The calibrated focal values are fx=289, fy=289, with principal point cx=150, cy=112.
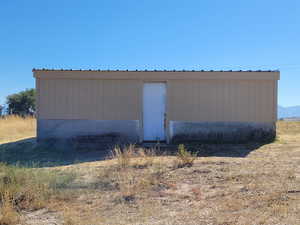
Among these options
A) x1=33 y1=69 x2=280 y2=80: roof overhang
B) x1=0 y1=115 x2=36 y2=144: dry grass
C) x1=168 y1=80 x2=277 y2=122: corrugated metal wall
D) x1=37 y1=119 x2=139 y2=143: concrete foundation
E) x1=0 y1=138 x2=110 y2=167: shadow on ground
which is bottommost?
x1=0 y1=138 x2=110 y2=167: shadow on ground

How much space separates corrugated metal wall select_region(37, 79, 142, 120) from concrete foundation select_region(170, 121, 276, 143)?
1598 millimetres

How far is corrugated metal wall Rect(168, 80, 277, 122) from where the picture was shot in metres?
9.82

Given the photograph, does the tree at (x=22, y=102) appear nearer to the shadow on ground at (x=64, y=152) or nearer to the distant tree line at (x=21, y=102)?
the distant tree line at (x=21, y=102)

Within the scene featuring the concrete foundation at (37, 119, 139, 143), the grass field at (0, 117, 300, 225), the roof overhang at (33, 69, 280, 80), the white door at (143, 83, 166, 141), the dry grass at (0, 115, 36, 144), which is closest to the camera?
the grass field at (0, 117, 300, 225)

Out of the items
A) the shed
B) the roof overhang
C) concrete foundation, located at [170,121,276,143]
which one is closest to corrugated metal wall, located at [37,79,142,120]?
the shed

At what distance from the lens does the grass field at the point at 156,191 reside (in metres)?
3.80

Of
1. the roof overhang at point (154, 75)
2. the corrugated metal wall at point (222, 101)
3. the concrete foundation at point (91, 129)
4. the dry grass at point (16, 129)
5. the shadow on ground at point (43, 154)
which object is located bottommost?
the shadow on ground at point (43, 154)

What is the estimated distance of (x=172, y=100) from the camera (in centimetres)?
988

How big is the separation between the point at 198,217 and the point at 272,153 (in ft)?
16.7

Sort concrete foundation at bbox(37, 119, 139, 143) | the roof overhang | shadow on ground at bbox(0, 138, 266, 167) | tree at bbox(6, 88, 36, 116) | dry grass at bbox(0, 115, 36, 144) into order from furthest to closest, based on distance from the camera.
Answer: tree at bbox(6, 88, 36, 116)
dry grass at bbox(0, 115, 36, 144)
concrete foundation at bbox(37, 119, 139, 143)
the roof overhang
shadow on ground at bbox(0, 138, 266, 167)

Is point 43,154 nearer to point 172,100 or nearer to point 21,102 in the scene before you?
point 172,100

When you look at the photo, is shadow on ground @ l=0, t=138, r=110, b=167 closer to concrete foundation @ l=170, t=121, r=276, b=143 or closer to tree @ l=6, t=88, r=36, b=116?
concrete foundation @ l=170, t=121, r=276, b=143

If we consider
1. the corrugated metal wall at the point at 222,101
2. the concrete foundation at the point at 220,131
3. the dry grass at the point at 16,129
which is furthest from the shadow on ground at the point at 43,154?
the corrugated metal wall at the point at 222,101

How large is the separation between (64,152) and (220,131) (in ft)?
16.9
